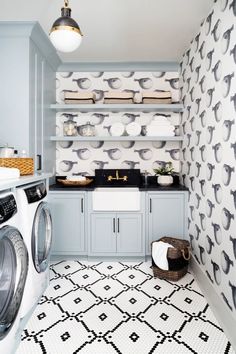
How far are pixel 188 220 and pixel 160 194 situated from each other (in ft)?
1.49

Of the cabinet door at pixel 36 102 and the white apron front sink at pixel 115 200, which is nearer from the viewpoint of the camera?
the cabinet door at pixel 36 102

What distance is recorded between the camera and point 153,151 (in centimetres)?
360

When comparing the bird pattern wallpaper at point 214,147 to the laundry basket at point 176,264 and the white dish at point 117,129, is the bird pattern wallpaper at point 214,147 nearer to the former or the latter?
the laundry basket at point 176,264

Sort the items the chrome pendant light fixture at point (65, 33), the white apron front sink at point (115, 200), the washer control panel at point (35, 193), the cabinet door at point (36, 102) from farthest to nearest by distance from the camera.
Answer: the white apron front sink at point (115, 200), the cabinet door at point (36, 102), the washer control panel at point (35, 193), the chrome pendant light fixture at point (65, 33)

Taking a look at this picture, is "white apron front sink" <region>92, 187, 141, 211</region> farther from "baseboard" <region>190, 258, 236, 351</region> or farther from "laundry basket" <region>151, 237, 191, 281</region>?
"baseboard" <region>190, 258, 236, 351</region>

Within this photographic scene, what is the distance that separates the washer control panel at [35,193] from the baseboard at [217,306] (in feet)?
5.38

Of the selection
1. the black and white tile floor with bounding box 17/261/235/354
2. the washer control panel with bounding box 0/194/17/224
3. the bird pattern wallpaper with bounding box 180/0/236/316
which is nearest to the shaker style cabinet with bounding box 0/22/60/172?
the washer control panel with bounding box 0/194/17/224

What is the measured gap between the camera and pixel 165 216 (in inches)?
119

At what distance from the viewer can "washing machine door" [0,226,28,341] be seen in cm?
140

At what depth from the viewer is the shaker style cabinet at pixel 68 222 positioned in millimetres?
3010

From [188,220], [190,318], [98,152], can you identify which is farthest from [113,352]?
[98,152]

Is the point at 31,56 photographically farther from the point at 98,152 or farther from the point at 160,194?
the point at 160,194

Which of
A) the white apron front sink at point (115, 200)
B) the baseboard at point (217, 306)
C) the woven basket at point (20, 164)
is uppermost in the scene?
the woven basket at point (20, 164)

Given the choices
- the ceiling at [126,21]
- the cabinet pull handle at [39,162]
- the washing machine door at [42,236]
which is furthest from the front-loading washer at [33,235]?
the ceiling at [126,21]
